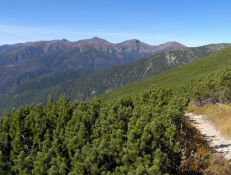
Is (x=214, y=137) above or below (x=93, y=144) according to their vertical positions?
below

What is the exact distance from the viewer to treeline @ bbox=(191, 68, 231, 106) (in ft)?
334

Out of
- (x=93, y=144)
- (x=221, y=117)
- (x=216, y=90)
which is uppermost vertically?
(x=93, y=144)

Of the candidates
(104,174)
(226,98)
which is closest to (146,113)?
(104,174)

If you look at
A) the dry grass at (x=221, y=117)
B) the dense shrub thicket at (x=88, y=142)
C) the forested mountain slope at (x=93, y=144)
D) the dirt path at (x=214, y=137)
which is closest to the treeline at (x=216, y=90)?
the dry grass at (x=221, y=117)

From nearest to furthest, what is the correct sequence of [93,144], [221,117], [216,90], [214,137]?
[93,144] → [214,137] → [221,117] → [216,90]

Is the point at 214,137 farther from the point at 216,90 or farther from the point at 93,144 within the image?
the point at 216,90

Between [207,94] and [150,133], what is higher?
[150,133]

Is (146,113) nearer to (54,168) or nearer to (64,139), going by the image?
(64,139)

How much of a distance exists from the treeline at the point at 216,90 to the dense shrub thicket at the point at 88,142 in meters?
69.1

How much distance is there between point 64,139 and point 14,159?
4.03 m

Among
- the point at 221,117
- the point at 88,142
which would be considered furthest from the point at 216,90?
the point at 88,142

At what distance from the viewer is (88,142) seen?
25812mm

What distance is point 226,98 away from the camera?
103375 mm

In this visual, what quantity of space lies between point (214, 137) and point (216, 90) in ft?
190
